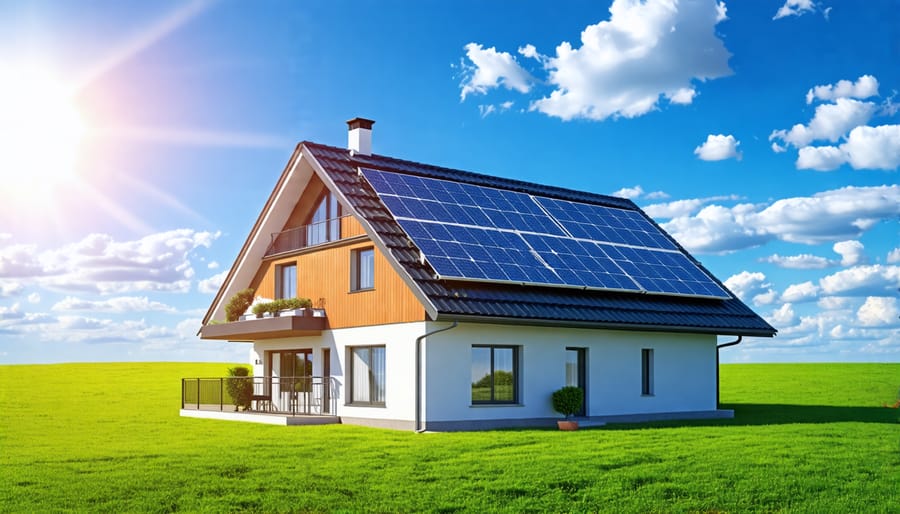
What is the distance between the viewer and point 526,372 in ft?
82.2

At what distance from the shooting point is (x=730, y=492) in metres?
15.4

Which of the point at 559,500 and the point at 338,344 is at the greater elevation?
the point at 338,344

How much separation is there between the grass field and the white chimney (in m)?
9.25

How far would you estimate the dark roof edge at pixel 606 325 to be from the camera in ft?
74.9

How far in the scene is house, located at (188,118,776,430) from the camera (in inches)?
938

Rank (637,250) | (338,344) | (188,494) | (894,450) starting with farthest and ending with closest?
1. (637,250)
2. (338,344)
3. (894,450)
4. (188,494)

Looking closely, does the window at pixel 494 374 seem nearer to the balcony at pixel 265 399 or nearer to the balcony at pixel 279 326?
the balcony at pixel 265 399

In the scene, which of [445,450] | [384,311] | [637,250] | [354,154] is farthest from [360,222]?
[637,250]

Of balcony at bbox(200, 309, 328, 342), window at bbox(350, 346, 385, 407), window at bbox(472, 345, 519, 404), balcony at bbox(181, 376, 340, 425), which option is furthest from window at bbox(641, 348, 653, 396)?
balcony at bbox(200, 309, 328, 342)

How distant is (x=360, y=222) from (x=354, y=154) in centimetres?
470

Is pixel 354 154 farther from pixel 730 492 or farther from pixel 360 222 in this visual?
pixel 730 492

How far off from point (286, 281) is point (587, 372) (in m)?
10.4

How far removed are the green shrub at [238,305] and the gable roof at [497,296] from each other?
592cm

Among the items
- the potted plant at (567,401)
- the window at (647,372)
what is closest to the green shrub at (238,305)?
the potted plant at (567,401)
